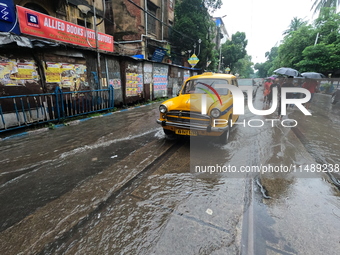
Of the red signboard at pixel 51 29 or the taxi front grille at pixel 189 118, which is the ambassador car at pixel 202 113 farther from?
the red signboard at pixel 51 29

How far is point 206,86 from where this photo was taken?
5.07m

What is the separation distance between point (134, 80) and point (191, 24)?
39.9 ft

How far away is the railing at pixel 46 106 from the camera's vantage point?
5.32 m

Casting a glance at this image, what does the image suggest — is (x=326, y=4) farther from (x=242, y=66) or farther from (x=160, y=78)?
(x=242, y=66)

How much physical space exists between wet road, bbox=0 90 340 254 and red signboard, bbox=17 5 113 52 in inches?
190

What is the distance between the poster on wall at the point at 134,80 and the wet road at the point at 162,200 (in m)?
5.92

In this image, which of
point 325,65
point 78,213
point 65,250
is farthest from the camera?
point 325,65

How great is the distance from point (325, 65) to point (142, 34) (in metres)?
17.6

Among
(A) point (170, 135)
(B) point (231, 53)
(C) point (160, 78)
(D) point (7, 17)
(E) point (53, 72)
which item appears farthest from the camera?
(B) point (231, 53)

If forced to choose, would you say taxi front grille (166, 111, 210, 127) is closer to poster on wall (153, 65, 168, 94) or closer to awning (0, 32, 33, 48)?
awning (0, 32, 33, 48)

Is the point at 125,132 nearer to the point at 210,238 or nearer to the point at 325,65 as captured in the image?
the point at 210,238

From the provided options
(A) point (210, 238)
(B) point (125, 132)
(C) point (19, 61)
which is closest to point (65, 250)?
(A) point (210, 238)

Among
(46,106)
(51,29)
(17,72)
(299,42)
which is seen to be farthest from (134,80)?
(299,42)

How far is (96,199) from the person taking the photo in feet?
8.45
